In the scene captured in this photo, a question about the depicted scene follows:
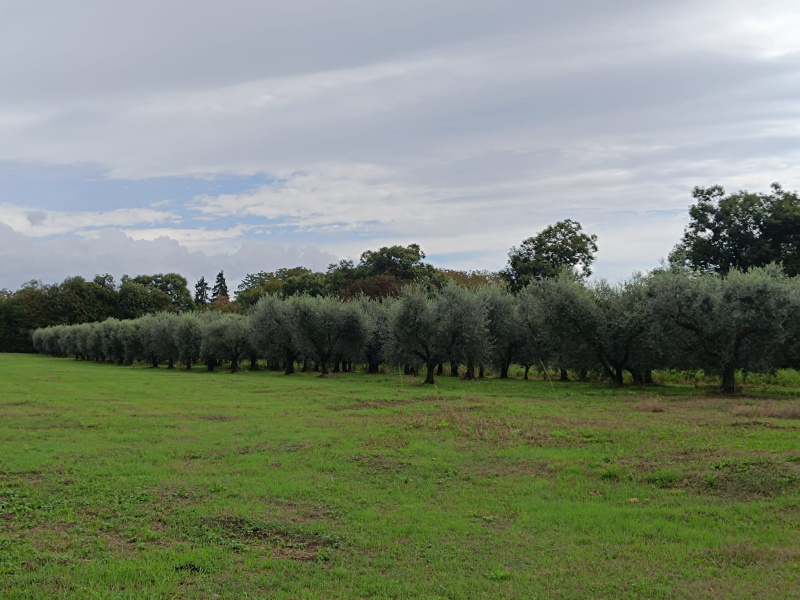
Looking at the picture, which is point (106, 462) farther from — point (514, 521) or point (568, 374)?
point (568, 374)

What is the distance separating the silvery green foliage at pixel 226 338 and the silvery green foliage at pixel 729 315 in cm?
4162

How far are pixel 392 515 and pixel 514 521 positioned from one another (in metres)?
2.11

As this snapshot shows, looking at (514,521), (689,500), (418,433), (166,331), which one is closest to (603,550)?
(514,521)

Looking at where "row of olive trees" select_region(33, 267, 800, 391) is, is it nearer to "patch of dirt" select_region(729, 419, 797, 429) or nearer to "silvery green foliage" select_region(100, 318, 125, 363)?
"patch of dirt" select_region(729, 419, 797, 429)

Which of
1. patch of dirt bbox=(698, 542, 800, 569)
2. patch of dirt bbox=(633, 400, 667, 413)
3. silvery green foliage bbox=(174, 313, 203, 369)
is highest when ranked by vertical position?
silvery green foliage bbox=(174, 313, 203, 369)

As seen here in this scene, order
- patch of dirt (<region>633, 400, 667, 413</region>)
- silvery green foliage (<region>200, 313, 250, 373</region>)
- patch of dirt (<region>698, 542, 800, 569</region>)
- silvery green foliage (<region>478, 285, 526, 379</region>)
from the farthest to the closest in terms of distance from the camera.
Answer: silvery green foliage (<region>200, 313, 250, 373</region>) < silvery green foliage (<region>478, 285, 526, 379</region>) < patch of dirt (<region>633, 400, 667, 413</region>) < patch of dirt (<region>698, 542, 800, 569</region>)

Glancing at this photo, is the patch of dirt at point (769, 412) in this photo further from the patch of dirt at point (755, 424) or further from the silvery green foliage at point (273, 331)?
the silvery green foliage at point (273, 331)

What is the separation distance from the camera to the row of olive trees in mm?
31297

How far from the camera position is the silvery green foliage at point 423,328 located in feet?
141

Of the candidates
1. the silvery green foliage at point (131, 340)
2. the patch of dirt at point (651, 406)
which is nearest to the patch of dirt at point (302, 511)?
the patch of dirt at point (651, 406)

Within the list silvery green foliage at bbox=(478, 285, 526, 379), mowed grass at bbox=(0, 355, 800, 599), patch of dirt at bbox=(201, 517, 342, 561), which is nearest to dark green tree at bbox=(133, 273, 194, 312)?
silvery green foliage at bbox=(478, 285, 526, 379)

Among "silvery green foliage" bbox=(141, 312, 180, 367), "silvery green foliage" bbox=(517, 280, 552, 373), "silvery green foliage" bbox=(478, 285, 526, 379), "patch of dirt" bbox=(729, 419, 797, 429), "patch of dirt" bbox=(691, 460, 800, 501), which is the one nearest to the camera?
"patch of dirt" bbox=(691, 460, 800, 501)

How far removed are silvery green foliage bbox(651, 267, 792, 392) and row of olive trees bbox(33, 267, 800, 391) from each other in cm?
5

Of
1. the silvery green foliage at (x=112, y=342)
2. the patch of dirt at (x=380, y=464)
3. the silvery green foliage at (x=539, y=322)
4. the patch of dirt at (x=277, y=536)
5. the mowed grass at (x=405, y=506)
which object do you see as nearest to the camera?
the mowed grass at (x=405, y=506)
